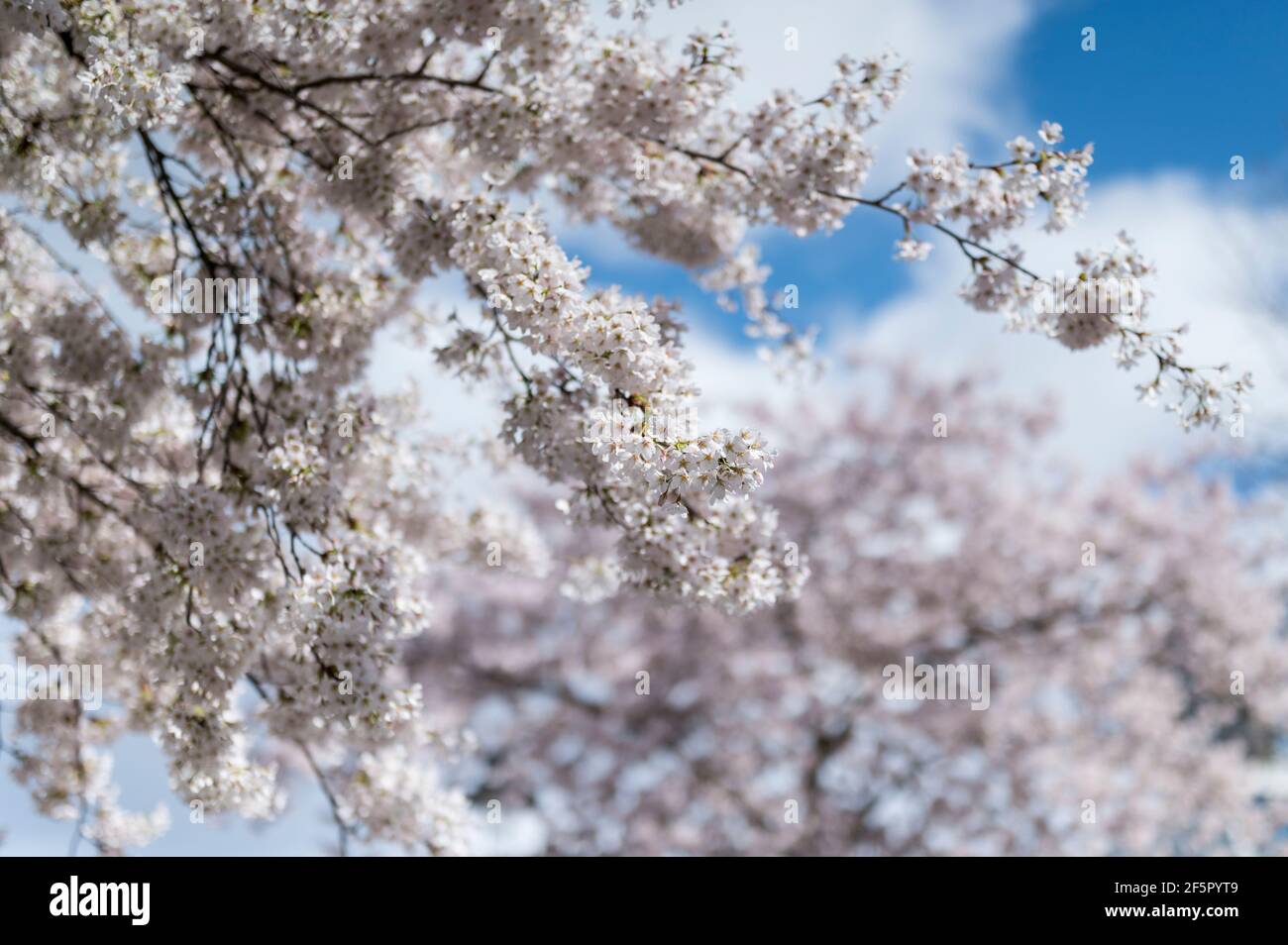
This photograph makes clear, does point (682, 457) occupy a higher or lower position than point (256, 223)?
lower

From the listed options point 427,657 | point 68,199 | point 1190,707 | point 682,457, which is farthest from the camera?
point 1190,707

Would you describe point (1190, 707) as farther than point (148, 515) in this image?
Yes

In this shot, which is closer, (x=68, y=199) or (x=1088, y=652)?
(x=68, y=199)

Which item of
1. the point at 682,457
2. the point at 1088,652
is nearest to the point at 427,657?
the point at 1088,652

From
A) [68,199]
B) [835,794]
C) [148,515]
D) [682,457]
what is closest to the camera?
[682,457]

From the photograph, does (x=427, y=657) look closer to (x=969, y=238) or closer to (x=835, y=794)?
(x=835, y=794)

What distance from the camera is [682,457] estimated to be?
287cm

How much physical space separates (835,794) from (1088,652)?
3.69 metres
